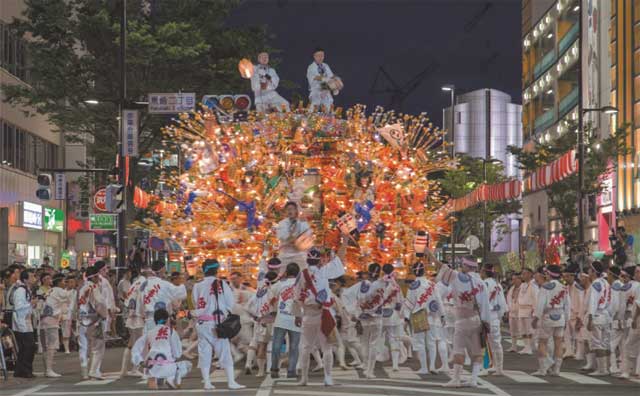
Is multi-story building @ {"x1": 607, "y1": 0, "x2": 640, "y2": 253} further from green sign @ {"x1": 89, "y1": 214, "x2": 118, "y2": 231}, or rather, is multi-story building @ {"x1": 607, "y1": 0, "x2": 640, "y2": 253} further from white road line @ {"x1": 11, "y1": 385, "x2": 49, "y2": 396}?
white road line @ {"x1": 11, "y1": 385, "x2": 49, "y2": 396}

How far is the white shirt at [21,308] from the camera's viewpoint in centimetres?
1880

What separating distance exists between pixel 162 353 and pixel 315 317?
2.29 metres

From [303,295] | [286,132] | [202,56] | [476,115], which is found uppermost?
[476,115]

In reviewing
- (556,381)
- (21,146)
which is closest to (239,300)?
(556,381)

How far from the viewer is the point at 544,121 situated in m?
78.7

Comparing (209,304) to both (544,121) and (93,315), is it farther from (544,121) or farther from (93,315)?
(544,121)

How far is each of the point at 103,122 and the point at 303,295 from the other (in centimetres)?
2312

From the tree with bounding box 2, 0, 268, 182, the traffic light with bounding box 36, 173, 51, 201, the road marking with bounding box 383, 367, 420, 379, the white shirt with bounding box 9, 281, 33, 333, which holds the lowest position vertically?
the road marking with bounding box 383, 367, 420, 379

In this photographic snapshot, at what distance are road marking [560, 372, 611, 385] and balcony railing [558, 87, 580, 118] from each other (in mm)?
49980

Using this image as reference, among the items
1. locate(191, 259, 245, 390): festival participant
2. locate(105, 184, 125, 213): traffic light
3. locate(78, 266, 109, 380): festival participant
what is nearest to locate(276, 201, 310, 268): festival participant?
locate(78, 266, 109, 380): festival participant

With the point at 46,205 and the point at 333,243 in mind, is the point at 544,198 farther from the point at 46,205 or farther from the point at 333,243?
the point at 333,243

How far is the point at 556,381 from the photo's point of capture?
60.1ft

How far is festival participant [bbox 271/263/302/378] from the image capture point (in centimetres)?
1792

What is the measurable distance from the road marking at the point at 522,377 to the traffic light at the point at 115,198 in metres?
11.0
